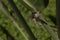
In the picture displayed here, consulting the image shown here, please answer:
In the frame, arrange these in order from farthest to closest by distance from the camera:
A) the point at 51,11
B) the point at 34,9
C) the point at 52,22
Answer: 1. the point at 51,11
2. the point at 52,22
3. the point at 34,9

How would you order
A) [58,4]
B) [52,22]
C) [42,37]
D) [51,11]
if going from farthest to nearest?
1. [51,11]
2. [52,22]
3. [42,37]
4. [58,4]

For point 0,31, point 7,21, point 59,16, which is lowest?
point 59,16

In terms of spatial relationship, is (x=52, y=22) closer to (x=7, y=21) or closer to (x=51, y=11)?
(x=51, y=11)

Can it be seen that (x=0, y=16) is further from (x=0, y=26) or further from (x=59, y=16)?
(x=59, y=16)

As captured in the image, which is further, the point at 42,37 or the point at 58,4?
the point at 42,37

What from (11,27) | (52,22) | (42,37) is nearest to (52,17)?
(52,22)

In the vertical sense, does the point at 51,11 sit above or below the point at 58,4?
above

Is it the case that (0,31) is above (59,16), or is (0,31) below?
above

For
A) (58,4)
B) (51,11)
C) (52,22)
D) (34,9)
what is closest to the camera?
(58,4)

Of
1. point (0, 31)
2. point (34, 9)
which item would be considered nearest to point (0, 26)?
point (0, 31)
